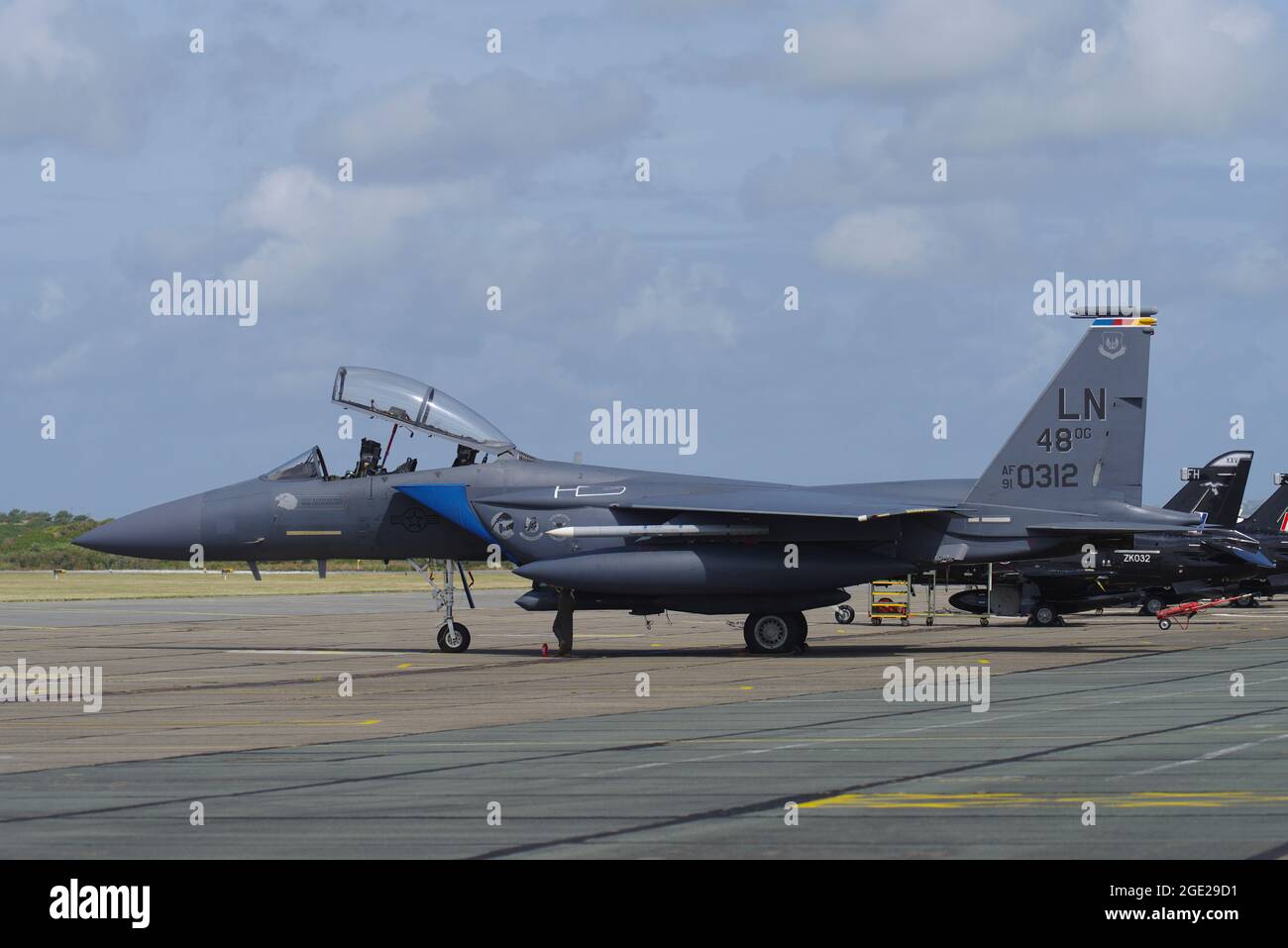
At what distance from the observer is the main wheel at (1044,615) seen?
136 feet

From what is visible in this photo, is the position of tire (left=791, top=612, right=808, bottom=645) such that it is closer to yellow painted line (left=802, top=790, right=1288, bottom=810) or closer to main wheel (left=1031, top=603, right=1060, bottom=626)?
main wheel (left=1031, top=603, right=1060, bottom=626)

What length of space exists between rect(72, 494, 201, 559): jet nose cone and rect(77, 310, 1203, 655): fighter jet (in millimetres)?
40

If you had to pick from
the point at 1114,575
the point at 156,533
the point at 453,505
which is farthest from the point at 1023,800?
the point at 1114,575

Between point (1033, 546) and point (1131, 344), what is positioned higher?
point (1131, 344)

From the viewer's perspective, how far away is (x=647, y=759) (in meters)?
13.9

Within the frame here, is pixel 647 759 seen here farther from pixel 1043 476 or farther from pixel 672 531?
pixel 1043 476

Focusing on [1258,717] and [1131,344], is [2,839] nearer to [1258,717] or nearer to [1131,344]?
[1258,717]

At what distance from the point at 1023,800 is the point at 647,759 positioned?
3.72 metres

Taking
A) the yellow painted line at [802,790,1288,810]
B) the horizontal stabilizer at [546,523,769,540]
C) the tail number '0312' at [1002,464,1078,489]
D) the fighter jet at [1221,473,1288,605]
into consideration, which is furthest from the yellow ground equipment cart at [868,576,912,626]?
the yellow painted line at [802,790,1288,810]
